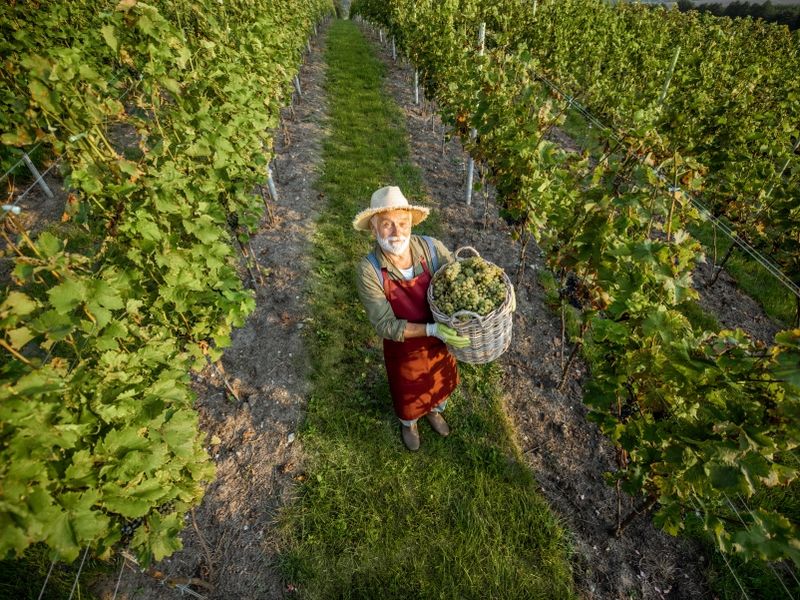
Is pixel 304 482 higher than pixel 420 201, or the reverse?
pixel 420 201

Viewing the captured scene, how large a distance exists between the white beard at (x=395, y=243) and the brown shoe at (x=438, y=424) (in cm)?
191

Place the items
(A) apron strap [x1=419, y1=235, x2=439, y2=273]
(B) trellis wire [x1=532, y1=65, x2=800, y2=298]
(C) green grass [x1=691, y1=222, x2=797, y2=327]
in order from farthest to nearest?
(C) green grass [x1=691, y1=222, x2=797, y2=327] < (A) apron strap [x1=419, y1=235, x2=439, y2=273] < (B) trellis wire [x1=532, y1=65, x2=800, y2=298]

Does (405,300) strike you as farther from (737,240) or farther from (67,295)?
(737,240)

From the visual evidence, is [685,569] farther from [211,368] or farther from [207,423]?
[211,368]

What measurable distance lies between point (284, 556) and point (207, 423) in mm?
1649

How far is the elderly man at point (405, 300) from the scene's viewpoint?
288 cm

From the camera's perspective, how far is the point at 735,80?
7.75 metres

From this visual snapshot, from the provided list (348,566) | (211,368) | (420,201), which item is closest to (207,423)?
(211,368)

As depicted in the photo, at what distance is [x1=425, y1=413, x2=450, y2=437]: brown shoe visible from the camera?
3.96m

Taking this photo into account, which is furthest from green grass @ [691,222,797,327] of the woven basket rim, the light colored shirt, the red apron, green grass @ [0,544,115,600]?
green grass @ [0,544,115,600]

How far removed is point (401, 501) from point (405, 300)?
1835 mm

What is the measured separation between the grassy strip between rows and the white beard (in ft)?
6.77

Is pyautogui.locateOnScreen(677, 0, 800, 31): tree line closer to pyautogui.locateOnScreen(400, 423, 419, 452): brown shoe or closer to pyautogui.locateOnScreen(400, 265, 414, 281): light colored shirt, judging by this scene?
pyautogui.locateOnScreen(400, 265, 414, 281): light colored shirt

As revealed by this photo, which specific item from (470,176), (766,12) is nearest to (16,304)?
(470,176)
